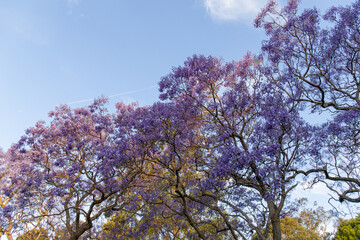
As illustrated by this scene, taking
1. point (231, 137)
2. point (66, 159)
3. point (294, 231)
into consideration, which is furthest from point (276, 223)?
point (294, 231)

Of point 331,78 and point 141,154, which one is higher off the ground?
point 331,78

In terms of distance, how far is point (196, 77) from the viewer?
476 inches

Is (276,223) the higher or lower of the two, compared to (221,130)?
lower

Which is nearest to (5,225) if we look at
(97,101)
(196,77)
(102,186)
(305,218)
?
(102,186)

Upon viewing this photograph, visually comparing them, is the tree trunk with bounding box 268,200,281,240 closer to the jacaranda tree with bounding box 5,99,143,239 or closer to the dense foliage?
the dense foliage

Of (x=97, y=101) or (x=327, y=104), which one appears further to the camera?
(x=97, y=101)

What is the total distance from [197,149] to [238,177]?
2794 mm

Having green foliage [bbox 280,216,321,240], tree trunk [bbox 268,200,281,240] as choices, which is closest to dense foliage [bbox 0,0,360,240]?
tree trunk [bbox 268,200,281,240]

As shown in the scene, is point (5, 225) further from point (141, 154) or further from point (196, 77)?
point (196, 77)

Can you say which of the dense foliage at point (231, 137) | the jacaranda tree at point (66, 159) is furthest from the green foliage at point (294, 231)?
the jacaranda tree at point (66, 159)

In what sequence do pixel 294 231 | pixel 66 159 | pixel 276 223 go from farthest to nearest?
1. pixel 294 231
2. pixel 66 159
3. pixel 276 223

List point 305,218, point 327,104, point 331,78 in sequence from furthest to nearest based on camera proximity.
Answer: point 305,218 → point 331,78 → point 327,104

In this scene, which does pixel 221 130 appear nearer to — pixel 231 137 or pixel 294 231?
pixel 231 137

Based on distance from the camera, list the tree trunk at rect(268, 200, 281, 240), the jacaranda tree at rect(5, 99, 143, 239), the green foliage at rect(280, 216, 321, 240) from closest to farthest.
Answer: the tree trunk at rect(268, 200, 281, 240) → the jacaranda tree at rect(5, 99, 143, 239) → the green foliage at rect(280, 216, 321, 240)
